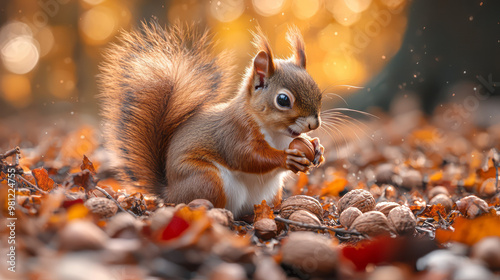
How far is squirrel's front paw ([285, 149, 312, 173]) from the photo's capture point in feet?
3.98

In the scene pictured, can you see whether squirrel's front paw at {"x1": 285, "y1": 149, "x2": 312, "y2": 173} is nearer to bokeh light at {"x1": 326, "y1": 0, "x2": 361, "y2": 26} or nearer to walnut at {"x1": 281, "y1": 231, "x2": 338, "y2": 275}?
walnut at {"x1": 281, "y1": 231, "x2": 338, "y2": 275}

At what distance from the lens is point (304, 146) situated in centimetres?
126

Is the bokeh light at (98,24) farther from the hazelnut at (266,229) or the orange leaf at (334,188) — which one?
the hazelnut at (266,229)

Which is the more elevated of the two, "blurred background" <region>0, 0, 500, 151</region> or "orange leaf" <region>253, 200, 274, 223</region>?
"blurred background" <region>0, 0, 500, 151</region>

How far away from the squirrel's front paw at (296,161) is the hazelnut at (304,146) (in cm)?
3

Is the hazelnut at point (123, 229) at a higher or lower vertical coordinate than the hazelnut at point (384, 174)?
higher

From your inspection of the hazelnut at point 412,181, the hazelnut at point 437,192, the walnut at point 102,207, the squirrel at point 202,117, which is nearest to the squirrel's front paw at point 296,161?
the squirrel at point 202,117

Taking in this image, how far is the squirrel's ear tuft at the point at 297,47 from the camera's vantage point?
1.48 m

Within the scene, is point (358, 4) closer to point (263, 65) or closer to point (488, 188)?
point (488, 188)

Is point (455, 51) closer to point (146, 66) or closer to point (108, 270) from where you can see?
point (146, 66)

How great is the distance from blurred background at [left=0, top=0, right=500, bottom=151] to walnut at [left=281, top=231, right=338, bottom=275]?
Result: 2595mm

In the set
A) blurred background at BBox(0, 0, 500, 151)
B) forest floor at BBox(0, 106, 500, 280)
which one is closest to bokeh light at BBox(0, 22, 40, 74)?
blurred background at BBox(0, 0, 500, 151)

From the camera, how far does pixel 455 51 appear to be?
3527 mm

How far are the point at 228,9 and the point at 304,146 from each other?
2.96 metres
